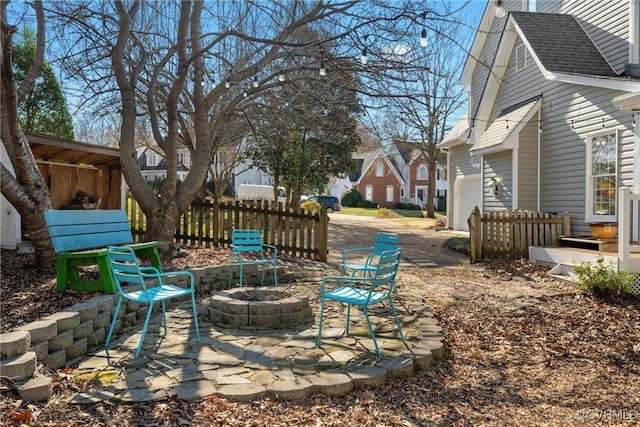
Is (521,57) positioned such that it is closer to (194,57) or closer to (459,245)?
(459,245)

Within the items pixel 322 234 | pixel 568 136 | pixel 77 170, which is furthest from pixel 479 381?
pixel 77 170

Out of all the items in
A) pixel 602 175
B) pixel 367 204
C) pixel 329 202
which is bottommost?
pixel 367 204

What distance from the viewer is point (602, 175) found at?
1011cm

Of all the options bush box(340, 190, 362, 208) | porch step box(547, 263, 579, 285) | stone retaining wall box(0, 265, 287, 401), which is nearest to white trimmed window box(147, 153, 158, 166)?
bush box(340, 190, 362, 208)

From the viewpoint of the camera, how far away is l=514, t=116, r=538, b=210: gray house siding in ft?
40.1

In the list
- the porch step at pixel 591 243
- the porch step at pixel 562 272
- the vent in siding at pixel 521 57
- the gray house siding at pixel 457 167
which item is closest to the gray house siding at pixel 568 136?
the vent in siding at pixel 521 57

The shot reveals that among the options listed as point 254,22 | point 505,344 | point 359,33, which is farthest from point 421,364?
point 254,22

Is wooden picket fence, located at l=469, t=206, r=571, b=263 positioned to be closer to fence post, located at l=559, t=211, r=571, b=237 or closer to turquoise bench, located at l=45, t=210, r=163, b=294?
fence post, located at l=559, t=211, r=571, b=237

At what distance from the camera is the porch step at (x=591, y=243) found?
29.3 ft

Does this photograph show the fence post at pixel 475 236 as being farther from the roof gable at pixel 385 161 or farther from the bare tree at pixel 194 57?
the roof gable at pixel 385 161

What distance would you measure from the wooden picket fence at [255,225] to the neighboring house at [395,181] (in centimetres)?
3803

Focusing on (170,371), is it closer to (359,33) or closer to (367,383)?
(367,383)

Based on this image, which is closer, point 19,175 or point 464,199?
point 19,175

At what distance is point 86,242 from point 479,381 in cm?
504
